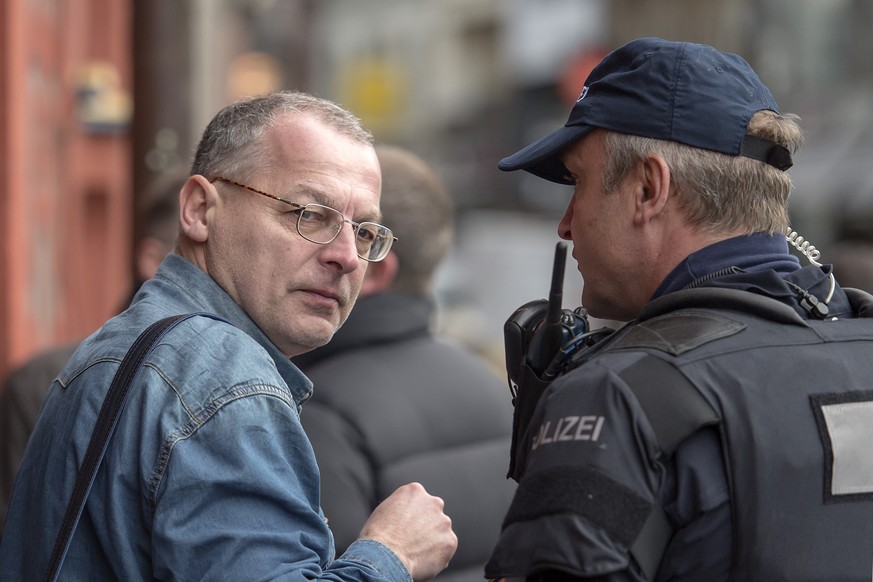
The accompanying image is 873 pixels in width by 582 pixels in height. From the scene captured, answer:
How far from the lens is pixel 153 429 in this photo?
6.66 ft

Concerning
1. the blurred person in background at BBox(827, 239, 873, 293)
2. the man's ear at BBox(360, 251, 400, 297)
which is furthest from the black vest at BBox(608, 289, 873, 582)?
the blurred person in background at BBox(827, 239, 873, 293)

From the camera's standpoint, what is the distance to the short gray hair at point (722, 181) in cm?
222

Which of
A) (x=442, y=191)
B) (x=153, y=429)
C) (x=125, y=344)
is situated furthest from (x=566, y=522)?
(x=442, y=191)

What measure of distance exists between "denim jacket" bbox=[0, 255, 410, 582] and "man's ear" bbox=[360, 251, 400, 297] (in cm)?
140

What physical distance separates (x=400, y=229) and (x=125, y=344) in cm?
159

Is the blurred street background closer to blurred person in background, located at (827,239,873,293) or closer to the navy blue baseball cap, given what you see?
the navy blue baseball cap

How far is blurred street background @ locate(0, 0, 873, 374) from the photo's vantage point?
532 cm

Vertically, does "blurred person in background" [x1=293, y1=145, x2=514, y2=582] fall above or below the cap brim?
below

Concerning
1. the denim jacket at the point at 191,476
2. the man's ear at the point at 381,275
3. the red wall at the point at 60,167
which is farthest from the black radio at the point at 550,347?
the red wall at the point at 60,167

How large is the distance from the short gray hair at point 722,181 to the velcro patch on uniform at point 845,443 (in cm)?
37

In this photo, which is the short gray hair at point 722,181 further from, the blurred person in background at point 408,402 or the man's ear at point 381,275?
the man's ear at point 381,275

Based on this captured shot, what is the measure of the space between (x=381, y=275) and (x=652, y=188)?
59.5 inches

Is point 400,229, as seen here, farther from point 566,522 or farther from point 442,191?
point 566,522

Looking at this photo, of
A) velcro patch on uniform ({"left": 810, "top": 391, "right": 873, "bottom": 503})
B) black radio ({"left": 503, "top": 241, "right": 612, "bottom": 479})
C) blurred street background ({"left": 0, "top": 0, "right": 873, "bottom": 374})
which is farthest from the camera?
blurred street background ({"left": 0, "top": 0, "right": 873, "bottom": 374})
